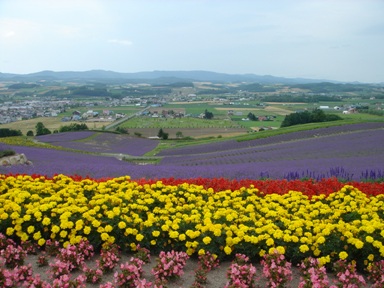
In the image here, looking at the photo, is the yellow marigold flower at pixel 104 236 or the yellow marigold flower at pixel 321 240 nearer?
the yellow marigold flower at pixel 321 240

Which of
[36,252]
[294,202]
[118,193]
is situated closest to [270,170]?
[294,202]

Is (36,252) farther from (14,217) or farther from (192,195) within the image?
(192,195)

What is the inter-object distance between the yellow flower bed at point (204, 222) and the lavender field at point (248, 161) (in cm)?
633

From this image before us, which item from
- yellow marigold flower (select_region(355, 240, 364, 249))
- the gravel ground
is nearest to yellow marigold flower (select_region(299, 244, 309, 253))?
the gravel ground

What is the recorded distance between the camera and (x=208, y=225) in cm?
743

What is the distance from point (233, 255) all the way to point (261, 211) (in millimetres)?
1738

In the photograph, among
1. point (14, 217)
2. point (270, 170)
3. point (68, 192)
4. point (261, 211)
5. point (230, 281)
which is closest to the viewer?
point (230, 281)

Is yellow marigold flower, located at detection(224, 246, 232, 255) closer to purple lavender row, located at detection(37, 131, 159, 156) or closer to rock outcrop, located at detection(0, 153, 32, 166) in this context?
rock outcrop, located at detection(0, 153, 32, 166)

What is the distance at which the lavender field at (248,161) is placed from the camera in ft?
53.9

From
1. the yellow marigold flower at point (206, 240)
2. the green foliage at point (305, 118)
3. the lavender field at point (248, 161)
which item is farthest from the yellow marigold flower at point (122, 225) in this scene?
the green foliage at point (305, 118)

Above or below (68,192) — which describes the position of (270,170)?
below

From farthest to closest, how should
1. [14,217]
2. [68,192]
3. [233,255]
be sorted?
[68,192]
[14,217]
[233,255]

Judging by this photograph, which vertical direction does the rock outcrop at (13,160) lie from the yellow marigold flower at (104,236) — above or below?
below

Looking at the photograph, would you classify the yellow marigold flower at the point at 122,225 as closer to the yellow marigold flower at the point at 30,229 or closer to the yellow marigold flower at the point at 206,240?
the yellow marigold flower at the point at 206,240
